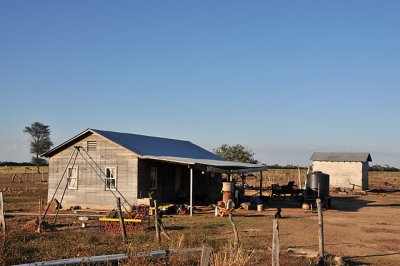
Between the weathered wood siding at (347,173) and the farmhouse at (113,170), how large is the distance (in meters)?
20.8

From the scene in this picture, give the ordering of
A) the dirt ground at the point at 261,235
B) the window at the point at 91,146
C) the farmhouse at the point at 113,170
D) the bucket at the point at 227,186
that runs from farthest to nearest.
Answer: the window at the point at 91,146 < the bucket at the point at 227,186 < the farmhouse at the point at 113,170 < the dirt ground at the point at 261,235

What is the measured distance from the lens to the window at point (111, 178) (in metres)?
25.5

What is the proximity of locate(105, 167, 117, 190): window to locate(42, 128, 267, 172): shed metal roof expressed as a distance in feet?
4.95

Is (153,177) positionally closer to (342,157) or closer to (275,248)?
(275,248)

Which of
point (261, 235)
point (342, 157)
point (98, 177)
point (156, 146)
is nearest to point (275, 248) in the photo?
point (261, 235)

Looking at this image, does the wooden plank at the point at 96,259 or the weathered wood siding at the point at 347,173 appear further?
the weathered wood siding at the point at 347,173

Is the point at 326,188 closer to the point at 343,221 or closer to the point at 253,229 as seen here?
the point at 343,221

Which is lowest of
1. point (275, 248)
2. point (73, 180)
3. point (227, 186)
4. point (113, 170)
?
point (275, 248)

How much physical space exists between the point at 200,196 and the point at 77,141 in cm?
816

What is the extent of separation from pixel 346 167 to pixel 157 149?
23879 millimetres

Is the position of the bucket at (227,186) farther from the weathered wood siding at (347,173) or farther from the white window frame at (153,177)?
the weathered wood siding at (347,173)

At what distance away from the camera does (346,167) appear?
45656mm

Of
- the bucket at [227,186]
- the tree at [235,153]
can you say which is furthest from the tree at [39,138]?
the bucket at [227,186]

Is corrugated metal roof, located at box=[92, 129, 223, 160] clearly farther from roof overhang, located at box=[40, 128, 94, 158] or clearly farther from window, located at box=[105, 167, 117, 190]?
window, located at box=[105, 167, 117, 190]
